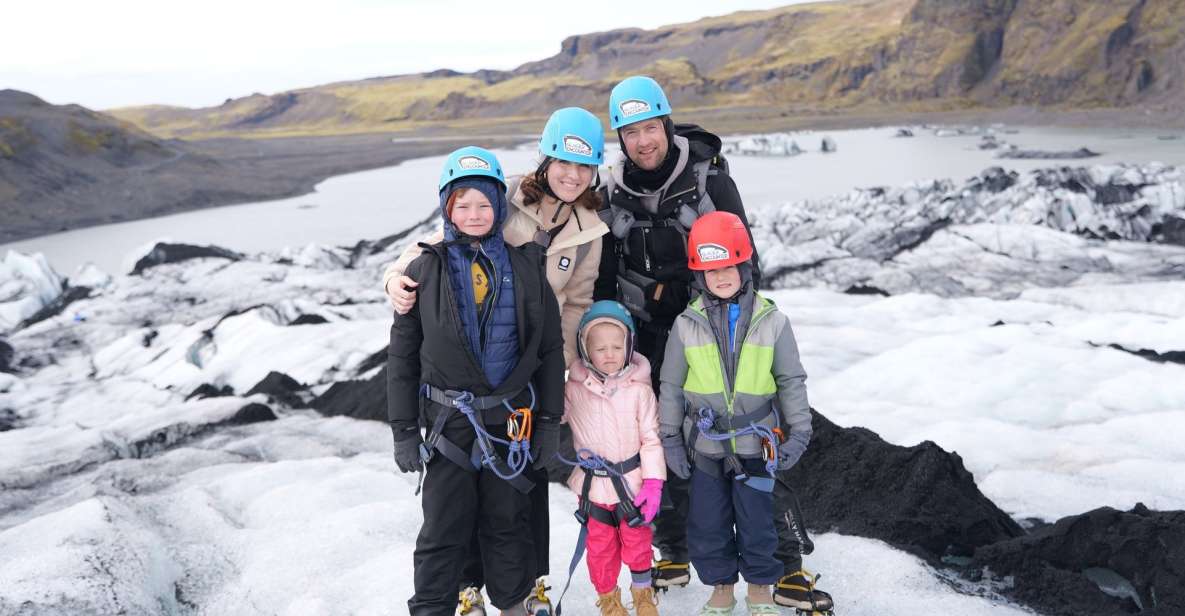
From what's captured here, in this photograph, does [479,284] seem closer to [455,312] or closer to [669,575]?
[455,312]

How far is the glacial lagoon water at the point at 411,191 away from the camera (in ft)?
65.5

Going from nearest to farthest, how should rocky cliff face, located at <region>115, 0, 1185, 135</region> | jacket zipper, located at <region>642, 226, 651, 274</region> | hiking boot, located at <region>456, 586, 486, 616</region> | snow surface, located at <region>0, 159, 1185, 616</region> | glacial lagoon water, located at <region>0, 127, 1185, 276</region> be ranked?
1. hiking boot, located at <region>456, 586, 486, 616</region>
2. jacket zipper, located at <region>642, 226, 651, 274</region>
3. snow surface, located at <region>0, 159, 1185, 616</region>
4. glacial lagoon water, located at <region>0, 127, 1185, 276</region>
5. rocky cliff face, located at <region>115, 0, 1185, 135</region>

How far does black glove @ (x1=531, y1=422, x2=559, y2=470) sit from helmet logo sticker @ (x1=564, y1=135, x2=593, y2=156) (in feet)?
3.64

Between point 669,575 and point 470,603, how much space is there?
89 cm

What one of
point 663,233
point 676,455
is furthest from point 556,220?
point 676,455

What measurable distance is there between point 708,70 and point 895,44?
143 feet

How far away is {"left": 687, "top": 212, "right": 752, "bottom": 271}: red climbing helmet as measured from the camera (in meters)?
2.98

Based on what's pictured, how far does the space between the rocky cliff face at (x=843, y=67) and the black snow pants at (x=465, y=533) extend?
174 ft

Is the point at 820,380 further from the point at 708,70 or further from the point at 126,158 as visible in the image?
the point at 708,70

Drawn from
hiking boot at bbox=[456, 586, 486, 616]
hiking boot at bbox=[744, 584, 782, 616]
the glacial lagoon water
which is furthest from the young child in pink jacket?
the glacial lagoon water

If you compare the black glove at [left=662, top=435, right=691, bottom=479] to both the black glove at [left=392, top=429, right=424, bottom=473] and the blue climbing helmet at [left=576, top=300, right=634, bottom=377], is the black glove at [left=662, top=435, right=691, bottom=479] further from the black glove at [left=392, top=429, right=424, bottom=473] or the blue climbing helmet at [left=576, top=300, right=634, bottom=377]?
the black glove at [left=392, top=429, right=424, bottom=473]

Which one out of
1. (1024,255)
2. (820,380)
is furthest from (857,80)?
(820,380)

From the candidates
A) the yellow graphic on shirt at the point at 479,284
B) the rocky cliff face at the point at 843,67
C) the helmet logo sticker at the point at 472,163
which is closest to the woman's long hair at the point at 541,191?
the helmet logo sticker at the point at 472,163

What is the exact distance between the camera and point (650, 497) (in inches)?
122
